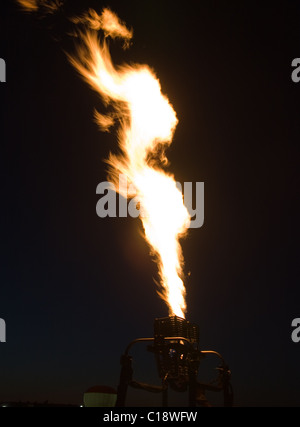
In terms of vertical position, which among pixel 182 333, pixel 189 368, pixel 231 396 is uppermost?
pixel 182 333

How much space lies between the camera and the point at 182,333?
724cm

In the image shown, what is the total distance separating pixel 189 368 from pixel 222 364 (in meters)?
1.75

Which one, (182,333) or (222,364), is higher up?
(182,333)
